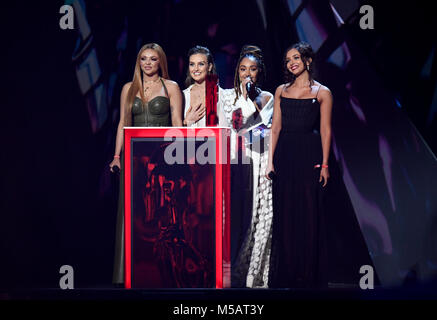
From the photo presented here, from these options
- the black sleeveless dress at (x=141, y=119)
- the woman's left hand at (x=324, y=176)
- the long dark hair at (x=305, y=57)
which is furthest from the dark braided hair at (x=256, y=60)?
the woman's left hand at (x=324, y=176)

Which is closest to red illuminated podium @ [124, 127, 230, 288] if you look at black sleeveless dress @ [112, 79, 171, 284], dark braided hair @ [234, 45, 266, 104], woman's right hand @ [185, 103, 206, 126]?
black sleeveless dress @ [112, 79, 171, 284]

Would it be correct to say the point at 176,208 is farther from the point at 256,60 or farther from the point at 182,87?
the point at 256,60

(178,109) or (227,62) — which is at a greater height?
(227,62)

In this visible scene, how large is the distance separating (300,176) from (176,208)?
3.70 feet

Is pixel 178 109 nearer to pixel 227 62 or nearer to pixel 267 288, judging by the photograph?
pixel 227 62

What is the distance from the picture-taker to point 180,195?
Answer: 184 inches

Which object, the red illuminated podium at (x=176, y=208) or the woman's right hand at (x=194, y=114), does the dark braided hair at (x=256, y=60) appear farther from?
the red illuminated podium at (x=176, y=208)

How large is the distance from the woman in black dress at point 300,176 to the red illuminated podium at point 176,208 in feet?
2.49

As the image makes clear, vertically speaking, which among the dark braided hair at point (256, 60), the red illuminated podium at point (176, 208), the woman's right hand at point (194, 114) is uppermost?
the dark braided hair at point (256, 60)

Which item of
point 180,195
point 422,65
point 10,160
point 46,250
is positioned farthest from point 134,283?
point 422,65

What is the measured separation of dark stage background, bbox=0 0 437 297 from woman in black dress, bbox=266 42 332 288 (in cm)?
26

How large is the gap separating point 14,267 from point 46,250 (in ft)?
1.03

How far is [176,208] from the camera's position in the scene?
15.3ft

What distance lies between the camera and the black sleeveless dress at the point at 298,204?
17.1ft
